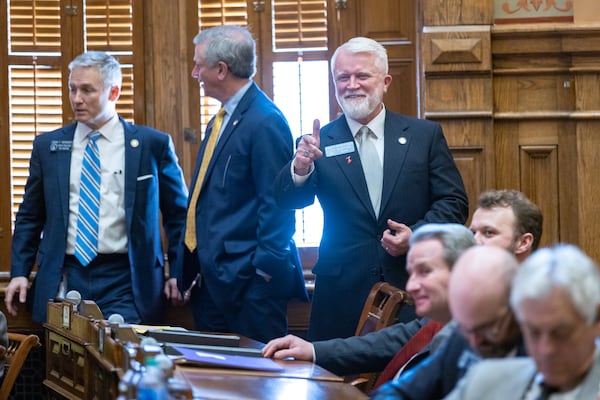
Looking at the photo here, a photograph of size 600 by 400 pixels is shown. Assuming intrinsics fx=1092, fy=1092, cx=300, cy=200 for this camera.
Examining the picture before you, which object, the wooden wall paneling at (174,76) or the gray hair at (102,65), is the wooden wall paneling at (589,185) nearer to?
the wooden wall paneling at (174,76)

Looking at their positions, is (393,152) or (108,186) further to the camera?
(108,186)

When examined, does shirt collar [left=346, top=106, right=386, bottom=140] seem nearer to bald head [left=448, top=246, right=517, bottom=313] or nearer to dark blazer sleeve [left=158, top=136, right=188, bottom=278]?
dark blazer sleeve [left=158, top=136, right=188, bottom=278]

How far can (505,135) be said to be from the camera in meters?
5.19

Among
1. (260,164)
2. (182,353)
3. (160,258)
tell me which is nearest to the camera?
(182,353)

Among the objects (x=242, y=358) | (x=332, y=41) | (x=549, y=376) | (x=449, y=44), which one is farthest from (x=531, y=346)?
(x=332, y=41)

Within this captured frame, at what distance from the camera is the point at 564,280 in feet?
6.34

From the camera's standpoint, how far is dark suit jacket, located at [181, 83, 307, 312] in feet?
14.6

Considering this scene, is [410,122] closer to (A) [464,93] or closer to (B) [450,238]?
(A) [464,93]

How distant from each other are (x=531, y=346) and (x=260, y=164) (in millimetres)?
2667

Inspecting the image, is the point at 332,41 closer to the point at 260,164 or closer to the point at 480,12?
the point at 480,12

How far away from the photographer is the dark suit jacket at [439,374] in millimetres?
2383

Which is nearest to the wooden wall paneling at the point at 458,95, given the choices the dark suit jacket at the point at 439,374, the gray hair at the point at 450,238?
the gray hair at the point at 450,238

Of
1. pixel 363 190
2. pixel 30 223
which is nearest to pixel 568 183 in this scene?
pixel 363 190

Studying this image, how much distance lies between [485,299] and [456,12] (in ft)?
10.6
